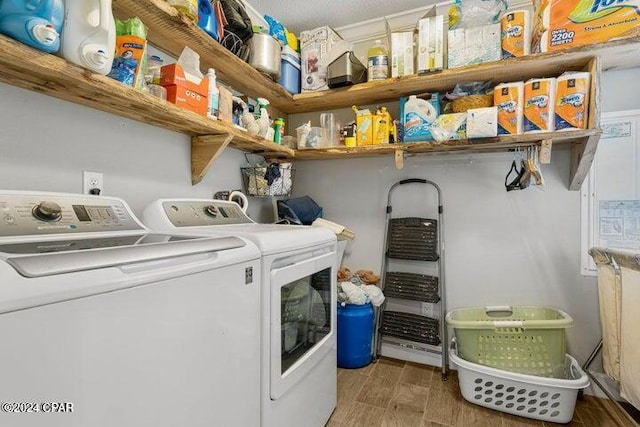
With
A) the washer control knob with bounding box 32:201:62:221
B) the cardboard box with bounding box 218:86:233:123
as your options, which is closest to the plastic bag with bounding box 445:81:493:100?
the cardboard box with bounding box 218:86:233:123

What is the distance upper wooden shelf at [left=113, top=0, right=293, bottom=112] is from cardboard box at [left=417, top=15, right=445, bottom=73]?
0.92m

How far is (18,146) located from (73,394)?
96cm

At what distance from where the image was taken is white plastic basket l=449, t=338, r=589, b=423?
163cm

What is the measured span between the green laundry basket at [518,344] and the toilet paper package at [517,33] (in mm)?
1472

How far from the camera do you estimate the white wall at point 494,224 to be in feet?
6.39

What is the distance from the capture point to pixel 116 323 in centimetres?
65

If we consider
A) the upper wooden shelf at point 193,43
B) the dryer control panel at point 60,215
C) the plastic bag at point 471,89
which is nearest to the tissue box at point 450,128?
the plastic bag at point 471,89

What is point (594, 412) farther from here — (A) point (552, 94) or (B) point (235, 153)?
(B) point (235, 153)

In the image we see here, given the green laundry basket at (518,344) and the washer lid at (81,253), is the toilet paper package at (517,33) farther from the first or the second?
the washer lid at (81,253)

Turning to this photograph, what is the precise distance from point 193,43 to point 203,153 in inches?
21.2

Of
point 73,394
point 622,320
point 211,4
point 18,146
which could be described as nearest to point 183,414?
point 73,394

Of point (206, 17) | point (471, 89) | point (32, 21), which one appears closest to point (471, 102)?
point (471, 89)

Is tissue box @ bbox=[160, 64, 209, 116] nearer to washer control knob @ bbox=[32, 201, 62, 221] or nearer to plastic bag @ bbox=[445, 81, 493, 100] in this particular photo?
washer control knob @ bbox=[32, 201, 62, 221]

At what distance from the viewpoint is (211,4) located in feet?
5.14
